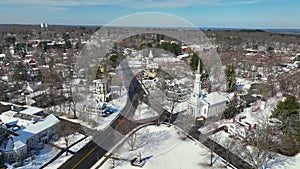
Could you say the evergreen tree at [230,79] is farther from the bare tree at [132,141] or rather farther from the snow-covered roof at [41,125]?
the snow-covered roof at [41,125]

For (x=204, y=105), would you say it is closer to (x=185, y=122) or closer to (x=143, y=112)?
(x=185, y=122)

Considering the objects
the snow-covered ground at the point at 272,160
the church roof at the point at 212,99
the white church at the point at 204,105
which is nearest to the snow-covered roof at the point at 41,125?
the white church at the point at 204,105

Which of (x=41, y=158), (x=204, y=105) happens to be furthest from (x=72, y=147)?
(x=204, y=105)

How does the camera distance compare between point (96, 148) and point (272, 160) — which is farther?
point (96, 148)

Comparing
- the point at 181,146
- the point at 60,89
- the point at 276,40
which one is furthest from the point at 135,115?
the point at 276,40

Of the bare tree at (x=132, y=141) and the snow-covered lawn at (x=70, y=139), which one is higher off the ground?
the bare tree at (x=132, y=141)

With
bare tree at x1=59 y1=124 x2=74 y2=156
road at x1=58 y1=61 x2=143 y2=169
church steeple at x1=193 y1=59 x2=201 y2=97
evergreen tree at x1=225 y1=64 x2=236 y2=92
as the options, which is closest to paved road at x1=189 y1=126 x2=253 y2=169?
church steeple at x1=193 y1=59 x2=201 y2=97

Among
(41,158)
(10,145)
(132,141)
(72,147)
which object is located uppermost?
(10,145)
